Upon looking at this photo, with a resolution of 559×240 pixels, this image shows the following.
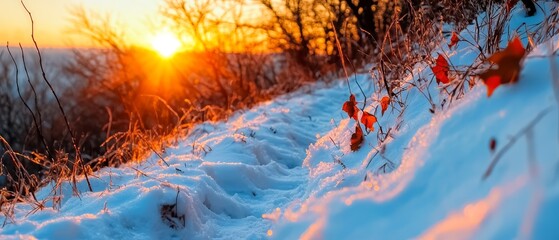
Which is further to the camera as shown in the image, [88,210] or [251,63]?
[251,63]

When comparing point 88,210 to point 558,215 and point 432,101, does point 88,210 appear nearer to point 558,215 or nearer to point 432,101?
point 432,101

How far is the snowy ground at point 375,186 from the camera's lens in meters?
1.12

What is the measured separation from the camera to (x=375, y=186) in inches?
64.4

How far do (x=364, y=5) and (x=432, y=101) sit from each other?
34.7 ft

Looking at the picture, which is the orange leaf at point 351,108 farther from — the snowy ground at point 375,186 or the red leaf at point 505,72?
the red leaf at point 505,72

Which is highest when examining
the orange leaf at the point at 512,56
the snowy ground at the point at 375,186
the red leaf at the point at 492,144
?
the orange leaf at the point at 512,56

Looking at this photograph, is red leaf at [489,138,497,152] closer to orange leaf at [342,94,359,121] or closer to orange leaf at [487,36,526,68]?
orange leaf at [487,36,526,68]

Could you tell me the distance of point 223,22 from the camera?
47.0 ft


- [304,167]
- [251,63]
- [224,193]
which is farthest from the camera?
[251,63]

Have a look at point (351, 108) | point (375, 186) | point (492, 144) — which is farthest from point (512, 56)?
point (351, 108)

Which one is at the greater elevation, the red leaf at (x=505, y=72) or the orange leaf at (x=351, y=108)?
the red leaf at (x=505, y=72)

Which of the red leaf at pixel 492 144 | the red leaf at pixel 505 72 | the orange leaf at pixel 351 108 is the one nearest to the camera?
the red leaf at pixel 492 144

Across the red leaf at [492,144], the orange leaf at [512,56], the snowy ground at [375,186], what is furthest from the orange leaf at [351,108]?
the red leaf at [492,144]

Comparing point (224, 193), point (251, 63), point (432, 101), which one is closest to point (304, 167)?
point (224, 193)
